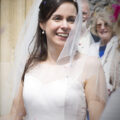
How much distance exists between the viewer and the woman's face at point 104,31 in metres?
1.05

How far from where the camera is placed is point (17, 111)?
4.16 feet

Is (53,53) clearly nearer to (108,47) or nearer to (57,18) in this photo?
(57,18)

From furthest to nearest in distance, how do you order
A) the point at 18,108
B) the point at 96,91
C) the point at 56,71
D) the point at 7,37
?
1. the point at 7,37
2. the point at 18,108
3. the point at 56,71
4. the point at 96,91

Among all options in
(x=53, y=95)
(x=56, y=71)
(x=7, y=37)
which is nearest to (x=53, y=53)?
(x=56, y=71)

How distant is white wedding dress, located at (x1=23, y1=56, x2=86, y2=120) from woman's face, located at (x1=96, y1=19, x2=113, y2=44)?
164 millimetres

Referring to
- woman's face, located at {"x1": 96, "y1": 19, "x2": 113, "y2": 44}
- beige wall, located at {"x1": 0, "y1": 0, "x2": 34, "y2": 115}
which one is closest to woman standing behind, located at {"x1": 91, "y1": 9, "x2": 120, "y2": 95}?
woman's face, located at {"x1": 96, "y1": 19, "x2": 113, "y2": 44}

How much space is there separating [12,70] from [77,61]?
375mm

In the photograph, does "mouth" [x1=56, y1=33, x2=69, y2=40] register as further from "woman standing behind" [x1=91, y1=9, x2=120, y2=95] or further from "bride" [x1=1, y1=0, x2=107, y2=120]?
"woman standing behind" [x1=91, y1=9, x2=120, y2=95]

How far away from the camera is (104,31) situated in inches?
41.7

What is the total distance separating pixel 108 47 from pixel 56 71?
0.26 m

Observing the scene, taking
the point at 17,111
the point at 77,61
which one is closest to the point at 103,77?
the point at 77,61

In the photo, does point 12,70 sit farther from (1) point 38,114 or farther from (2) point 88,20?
(2) point 88,20

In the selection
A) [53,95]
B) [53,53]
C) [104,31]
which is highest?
[104,31]

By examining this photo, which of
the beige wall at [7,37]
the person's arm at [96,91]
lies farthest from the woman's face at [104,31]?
the beige wall at [7,37]
